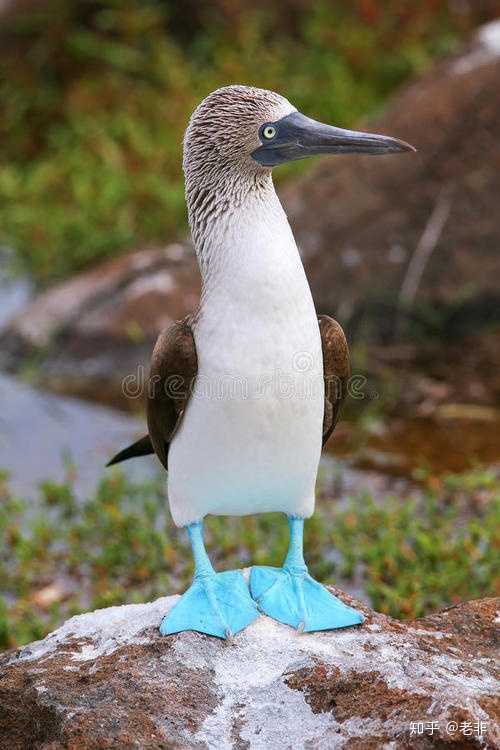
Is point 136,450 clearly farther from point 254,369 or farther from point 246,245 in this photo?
point 246,245

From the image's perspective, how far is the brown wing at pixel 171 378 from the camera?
10.1 ft

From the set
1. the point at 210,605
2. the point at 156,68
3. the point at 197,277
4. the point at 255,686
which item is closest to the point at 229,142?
the point at 210,605

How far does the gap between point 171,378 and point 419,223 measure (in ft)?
12.7

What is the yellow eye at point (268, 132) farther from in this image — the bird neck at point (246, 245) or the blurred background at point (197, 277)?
the blurred background at point (197, 277)

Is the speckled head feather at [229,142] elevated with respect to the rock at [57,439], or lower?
elevated

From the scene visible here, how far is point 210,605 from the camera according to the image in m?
3.11

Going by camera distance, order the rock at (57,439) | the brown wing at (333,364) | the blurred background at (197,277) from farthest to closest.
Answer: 1. the rock at (57,439)
2. the blurred background at (197,277)
3. the brown wing at (333,364)

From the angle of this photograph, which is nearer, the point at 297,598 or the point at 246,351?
the point at 246,351

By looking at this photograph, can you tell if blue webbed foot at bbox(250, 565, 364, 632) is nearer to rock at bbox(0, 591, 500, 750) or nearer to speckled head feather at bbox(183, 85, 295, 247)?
rock at bbox(0, 591, 500, 750)

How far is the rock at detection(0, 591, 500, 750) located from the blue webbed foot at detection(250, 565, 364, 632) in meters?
0.03

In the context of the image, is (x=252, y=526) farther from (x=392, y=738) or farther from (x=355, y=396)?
(x=392, y=738)

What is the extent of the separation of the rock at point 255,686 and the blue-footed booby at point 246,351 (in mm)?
99

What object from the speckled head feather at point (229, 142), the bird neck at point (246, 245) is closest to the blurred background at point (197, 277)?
the bird neck at point (246, 245)

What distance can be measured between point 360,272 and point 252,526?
213cm
